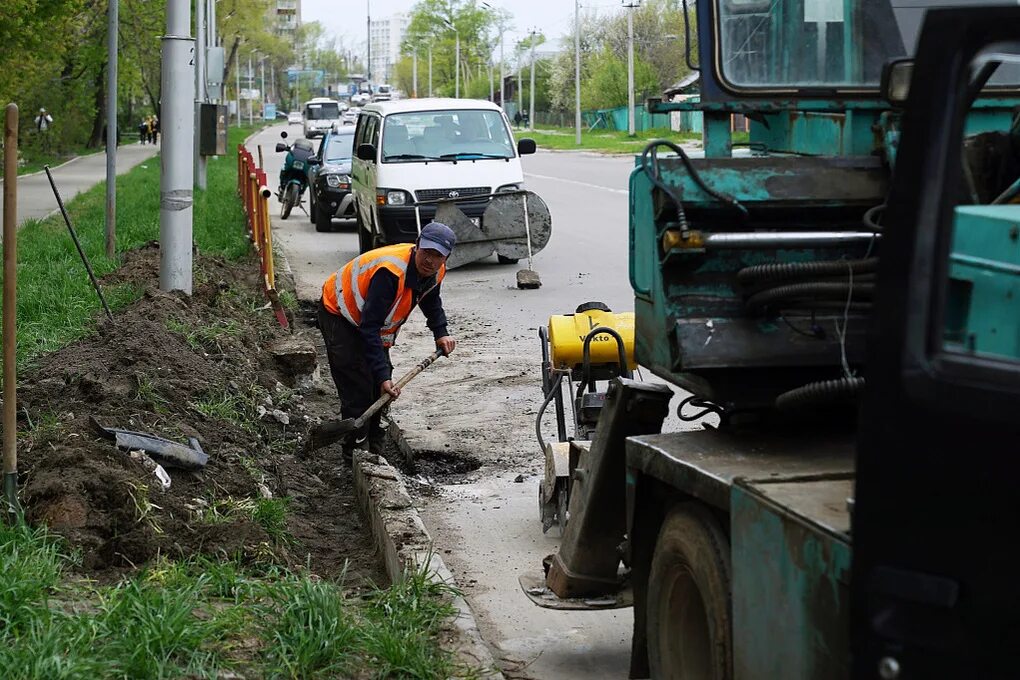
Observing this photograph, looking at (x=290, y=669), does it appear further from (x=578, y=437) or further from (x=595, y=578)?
(x=578, y=437)

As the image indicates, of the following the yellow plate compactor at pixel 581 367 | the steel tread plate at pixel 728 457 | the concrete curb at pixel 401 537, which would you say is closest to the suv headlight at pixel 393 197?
the concrete curb at pixel 401 537

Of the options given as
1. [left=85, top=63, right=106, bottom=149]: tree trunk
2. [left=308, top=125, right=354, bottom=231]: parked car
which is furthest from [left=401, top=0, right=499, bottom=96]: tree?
[left=308, top=125, right=354, bottom=231]: parked car

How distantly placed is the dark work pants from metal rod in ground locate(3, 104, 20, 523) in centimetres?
287

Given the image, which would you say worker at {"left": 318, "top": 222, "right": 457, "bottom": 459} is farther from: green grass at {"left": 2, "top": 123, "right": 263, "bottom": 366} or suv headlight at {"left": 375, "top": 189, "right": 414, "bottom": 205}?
suv headlight at {"left": 375, "top": 189, "right": 414, "bottom": 205}

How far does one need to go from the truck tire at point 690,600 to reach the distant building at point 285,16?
80.0 m

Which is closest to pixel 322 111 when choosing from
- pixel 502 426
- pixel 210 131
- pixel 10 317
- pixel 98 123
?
pixel 98 123

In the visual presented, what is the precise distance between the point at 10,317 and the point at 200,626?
4.76 feet

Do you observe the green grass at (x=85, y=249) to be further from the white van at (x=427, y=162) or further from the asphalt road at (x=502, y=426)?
the white van at (x=427, y=162)

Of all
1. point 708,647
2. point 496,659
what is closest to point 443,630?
point 496,659

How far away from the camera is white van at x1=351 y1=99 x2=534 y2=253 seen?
15867 mm

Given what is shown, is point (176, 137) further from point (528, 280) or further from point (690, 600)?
point (690, 600)

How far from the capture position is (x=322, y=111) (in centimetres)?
6819

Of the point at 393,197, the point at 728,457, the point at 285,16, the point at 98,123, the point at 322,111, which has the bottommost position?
the point at 728,457

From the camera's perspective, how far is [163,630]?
162 inches
